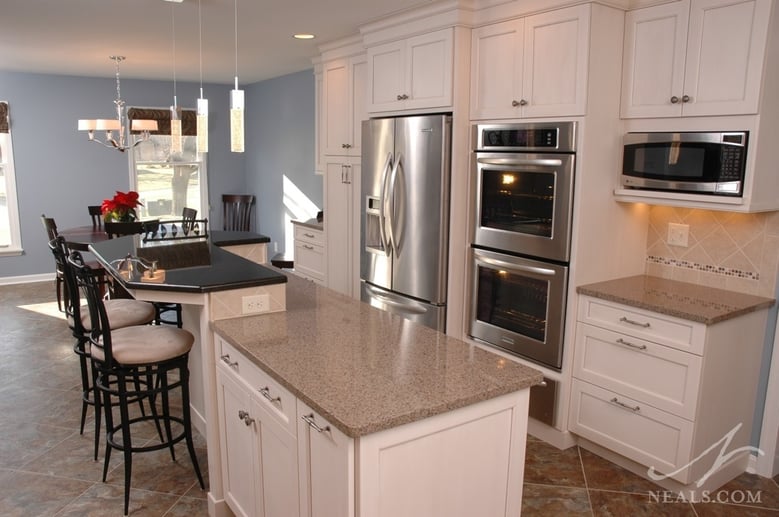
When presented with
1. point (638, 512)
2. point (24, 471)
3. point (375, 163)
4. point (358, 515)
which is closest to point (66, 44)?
point (375, 163)

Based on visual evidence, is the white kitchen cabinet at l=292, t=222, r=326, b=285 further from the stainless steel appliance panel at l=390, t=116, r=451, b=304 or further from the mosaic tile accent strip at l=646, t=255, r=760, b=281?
the mosaic tile accent strip at l=646, t=255, r=760, b=281

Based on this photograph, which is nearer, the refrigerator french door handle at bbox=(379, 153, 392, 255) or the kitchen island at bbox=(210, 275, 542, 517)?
the kitchen island at bbox=(210, 275, 542, 517)

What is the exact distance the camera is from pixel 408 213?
3.80m

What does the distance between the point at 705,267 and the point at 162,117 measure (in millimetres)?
6645

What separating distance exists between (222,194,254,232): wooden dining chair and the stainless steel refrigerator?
4087 mm

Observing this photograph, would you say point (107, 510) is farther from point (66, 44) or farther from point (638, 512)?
point (66, 44)

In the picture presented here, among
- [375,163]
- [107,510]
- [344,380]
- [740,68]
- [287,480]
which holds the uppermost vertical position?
[740,68]

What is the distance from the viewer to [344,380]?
1.83m

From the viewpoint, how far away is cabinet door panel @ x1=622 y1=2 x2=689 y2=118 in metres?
2.78

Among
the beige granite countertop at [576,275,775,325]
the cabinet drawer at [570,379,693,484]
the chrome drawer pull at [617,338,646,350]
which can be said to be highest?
the beige granite countertop at [576,275,775,325]

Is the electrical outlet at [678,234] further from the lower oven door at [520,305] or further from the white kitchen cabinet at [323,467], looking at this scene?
the white kitchen cabinet at [323,467]

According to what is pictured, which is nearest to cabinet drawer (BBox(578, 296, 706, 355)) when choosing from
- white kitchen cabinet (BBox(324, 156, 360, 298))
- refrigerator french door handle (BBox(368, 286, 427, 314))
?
refrigerator french door handle (BBox(368, 286, 427, 314))

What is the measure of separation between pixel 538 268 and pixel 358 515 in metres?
1.92

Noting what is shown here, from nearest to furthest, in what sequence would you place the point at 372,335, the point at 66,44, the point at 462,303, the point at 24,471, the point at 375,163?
the point at 372,335, the point at 24,471, the point at 462,303, the point at 375,163, the point at 66,44
